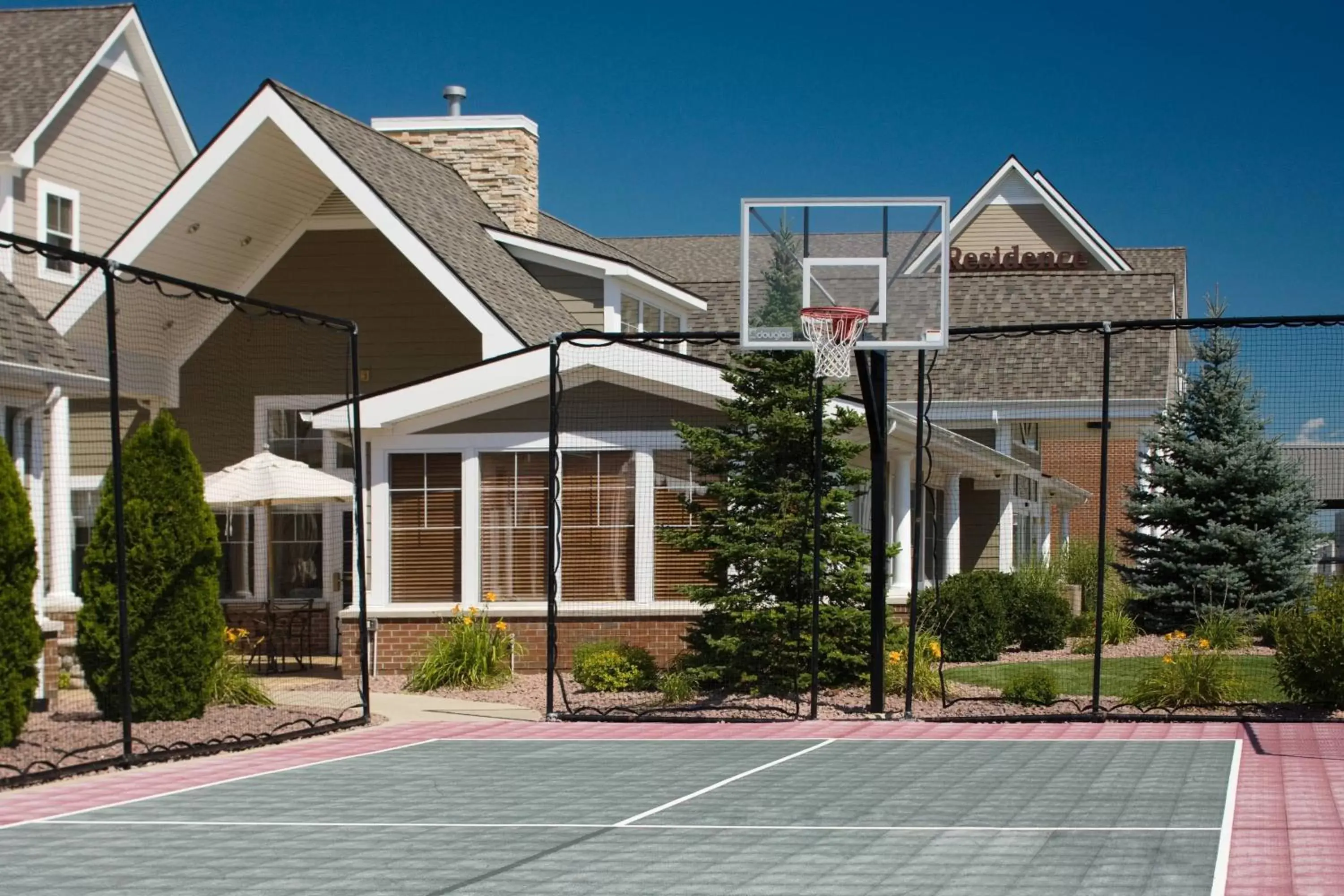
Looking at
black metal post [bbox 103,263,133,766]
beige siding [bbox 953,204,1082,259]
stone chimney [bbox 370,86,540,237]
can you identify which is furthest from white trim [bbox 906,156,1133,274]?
black metal post [bbox 103,263,133,766]

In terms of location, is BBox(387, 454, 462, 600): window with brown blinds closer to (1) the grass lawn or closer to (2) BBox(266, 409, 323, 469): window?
(2) BBox(266, 409, 323, 469): window

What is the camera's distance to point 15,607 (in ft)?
40.0

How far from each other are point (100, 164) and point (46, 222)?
194 centimetres

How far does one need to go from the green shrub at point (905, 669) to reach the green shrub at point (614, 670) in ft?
8.18

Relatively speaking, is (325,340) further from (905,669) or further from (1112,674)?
(1112,674)

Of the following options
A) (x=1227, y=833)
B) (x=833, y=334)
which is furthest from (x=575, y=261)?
(x=1227, y=833)

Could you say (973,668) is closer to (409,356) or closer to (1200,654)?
(1200,654)

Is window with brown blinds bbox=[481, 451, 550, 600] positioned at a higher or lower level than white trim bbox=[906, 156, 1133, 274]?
lower

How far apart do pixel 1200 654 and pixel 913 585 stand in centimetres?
345

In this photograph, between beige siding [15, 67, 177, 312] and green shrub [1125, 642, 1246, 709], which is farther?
beige siding [15, 67, 177, 312]

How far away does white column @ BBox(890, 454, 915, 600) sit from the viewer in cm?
1952

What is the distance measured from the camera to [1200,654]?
15906mm

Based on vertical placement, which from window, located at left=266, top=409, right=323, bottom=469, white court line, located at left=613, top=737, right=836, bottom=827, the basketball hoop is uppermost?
the basketball hoop

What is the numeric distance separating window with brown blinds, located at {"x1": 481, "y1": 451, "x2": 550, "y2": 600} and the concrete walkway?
5.86ft
